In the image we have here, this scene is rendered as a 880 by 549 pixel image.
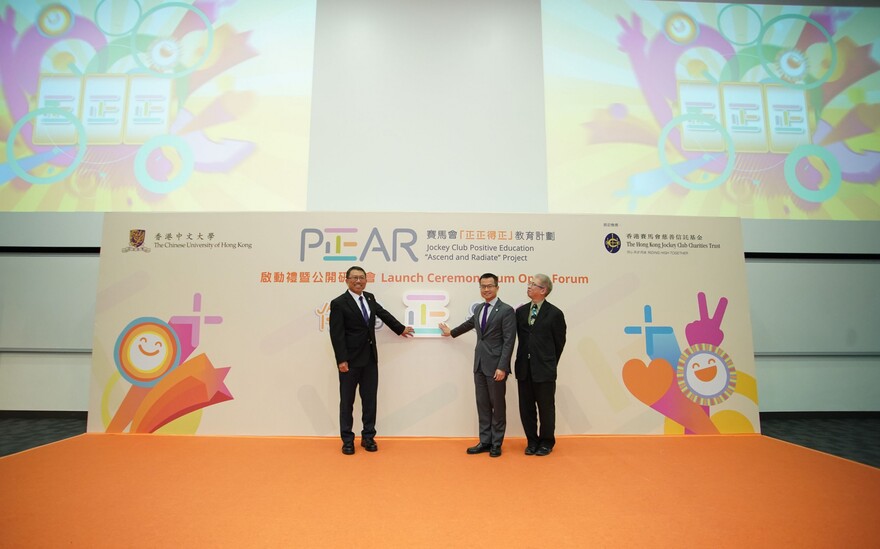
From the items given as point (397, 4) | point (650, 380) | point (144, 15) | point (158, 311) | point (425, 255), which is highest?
point (397, 4)

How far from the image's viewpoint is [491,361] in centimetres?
361

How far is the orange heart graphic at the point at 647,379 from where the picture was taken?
4.14 meters

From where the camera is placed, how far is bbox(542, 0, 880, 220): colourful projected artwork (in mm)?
5043

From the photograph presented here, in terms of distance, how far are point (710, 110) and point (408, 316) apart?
4.47 m

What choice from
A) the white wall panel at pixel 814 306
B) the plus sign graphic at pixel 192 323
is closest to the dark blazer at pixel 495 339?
the plus sign graphic at pixel 192 323

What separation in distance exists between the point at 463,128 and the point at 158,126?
11.9ft

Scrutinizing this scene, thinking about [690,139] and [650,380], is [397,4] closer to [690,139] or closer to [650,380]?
[690,139]

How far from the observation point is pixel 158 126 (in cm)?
494

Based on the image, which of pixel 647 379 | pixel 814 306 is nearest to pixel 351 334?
pixel 647 379

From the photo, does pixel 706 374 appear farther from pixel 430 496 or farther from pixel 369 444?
pixel 369 444

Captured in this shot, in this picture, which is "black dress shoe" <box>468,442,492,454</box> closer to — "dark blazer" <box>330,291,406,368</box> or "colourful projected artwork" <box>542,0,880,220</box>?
"dark blazer" <box>330,291,406,368</box>

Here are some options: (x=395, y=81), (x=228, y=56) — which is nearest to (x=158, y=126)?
(x=228, y=56)

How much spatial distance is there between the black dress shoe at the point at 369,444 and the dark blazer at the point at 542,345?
1374 mm

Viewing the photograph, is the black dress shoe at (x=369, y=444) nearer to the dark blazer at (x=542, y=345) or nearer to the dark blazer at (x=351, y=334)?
the dark blazer at (x=351, y=334)
